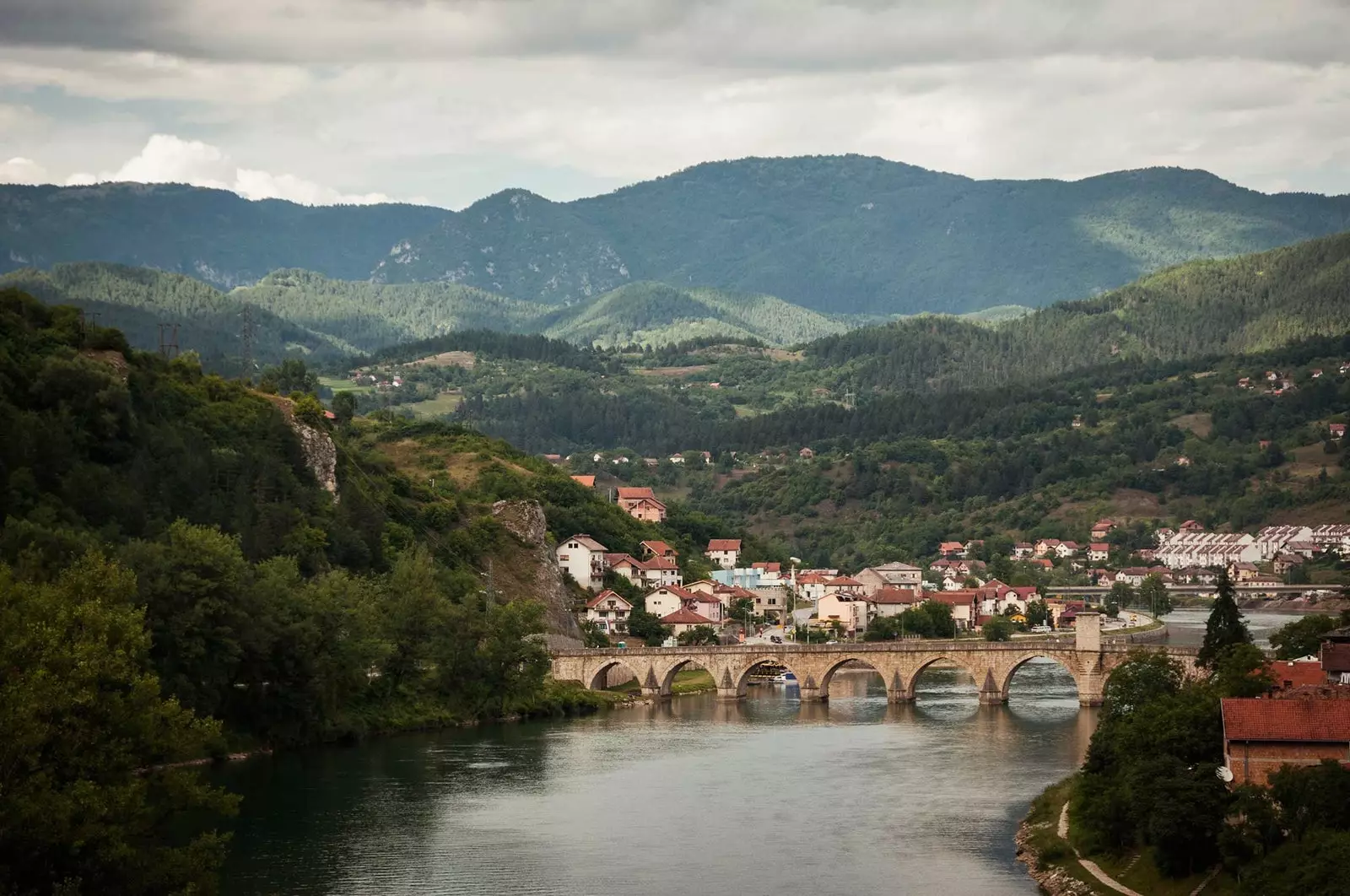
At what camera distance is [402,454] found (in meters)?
139

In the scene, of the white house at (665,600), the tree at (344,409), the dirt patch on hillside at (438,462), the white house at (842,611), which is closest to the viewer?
the white house at (665,600)

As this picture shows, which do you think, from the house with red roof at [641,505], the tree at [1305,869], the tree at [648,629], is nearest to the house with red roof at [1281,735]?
the tree at [1305,869]

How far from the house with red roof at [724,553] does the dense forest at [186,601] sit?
24.1 m

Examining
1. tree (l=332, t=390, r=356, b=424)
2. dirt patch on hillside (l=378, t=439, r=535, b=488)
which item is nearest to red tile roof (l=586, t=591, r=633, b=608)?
dirt patch on hillside (l=378, t=439, r=535, b=488)

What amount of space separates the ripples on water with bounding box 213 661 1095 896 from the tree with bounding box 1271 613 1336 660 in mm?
8708

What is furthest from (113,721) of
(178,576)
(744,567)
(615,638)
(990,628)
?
(744,567)

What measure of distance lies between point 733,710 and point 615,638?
2003 cm

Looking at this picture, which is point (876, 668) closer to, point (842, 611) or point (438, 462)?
point (842, 611)

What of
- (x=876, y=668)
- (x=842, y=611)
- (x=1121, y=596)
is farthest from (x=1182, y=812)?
(x=1121, y=596)

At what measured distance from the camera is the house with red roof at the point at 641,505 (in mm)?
154250

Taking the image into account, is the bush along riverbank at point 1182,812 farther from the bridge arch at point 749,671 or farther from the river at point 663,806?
the bridge arch at point 749,671

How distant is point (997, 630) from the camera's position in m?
120

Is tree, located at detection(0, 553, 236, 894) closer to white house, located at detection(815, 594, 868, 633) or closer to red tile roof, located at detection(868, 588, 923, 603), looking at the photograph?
white house, located at detection(815, 594, 868, 633)

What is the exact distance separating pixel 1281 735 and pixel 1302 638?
2426 cm
